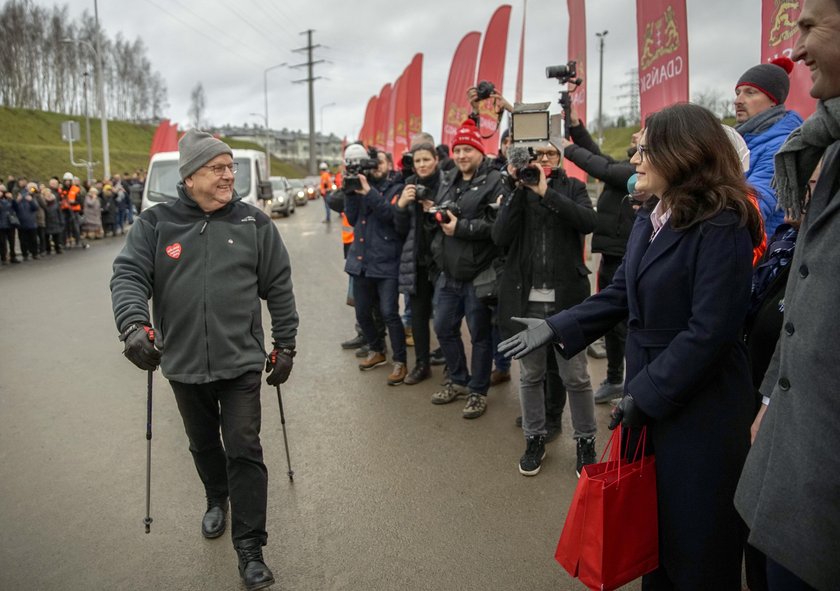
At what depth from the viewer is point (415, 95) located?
18.0 m

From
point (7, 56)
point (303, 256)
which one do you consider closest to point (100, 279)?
point (303, 256)

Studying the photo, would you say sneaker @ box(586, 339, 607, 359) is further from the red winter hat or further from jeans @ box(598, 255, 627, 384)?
the red winter hat

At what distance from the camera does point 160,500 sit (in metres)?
3.84

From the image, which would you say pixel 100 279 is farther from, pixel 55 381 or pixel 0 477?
pixel 0 477

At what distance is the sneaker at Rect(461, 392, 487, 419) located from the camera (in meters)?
5.07

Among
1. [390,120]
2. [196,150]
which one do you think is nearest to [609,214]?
[196,150]

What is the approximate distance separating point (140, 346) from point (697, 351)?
2.30 meters

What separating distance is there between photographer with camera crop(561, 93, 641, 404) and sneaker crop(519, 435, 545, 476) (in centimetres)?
109

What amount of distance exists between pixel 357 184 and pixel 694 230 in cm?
408

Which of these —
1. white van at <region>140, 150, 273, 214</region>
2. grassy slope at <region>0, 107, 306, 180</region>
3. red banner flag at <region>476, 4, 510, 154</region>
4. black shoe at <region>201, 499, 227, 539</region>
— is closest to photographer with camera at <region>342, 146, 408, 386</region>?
black shoe at <region>201, 499, 227, 539</region>

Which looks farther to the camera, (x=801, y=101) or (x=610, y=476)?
(x=801, y=101)

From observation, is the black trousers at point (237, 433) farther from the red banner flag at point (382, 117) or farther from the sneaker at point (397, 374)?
the red banner flag at point (382, 117)

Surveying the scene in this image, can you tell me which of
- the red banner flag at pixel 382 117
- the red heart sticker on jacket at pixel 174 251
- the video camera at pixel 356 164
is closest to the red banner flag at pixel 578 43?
the video camera at pixel 356 164

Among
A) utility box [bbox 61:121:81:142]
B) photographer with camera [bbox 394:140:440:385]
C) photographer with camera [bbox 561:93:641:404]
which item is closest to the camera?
photographer with camera [bbox 561:93:641:404]
